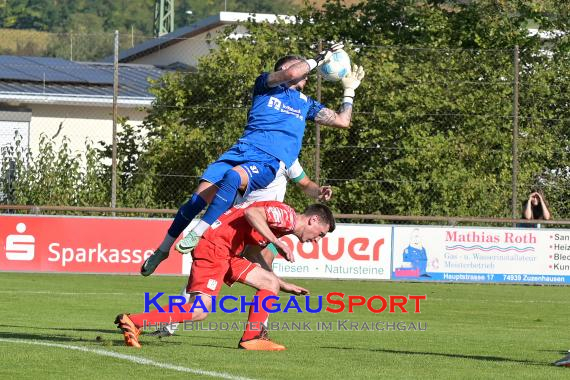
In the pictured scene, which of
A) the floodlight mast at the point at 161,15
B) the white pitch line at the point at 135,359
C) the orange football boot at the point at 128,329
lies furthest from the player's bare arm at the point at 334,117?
the floodlight mast at the point at 161,15

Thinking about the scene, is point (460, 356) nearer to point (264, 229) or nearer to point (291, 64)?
point (264, 229)

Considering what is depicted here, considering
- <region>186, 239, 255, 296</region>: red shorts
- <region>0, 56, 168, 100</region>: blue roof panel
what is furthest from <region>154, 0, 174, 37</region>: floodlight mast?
<region>186, 239, 255, 296</region>: red shorts

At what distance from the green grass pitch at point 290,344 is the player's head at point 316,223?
3.03 ft

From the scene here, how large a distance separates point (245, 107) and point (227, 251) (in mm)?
15398

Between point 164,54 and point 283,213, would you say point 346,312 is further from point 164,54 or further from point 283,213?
point 164,54

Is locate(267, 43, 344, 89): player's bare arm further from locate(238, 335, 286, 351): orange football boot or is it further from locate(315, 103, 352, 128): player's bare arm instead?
locate(238, 335, 286, 351): orange football boot

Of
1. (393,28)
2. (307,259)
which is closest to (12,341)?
(307,259)

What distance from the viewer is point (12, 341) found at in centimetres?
1034

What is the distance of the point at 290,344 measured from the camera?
432 inches

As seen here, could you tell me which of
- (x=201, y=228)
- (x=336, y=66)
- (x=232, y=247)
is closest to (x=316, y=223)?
(x=232, y=247)

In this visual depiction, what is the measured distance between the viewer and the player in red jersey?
9.85 m

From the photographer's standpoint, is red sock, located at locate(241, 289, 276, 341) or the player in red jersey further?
red sock, located at locate(241, 289, 276, 341)

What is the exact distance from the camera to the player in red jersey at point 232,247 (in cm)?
985

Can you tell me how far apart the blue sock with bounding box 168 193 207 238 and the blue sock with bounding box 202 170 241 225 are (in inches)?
5.0
